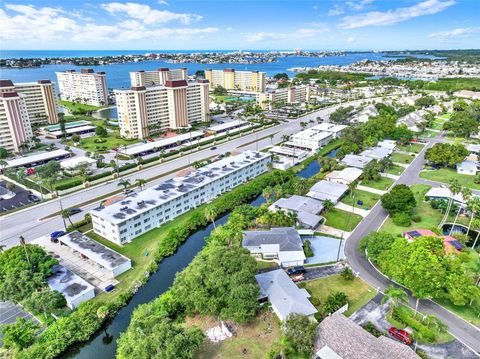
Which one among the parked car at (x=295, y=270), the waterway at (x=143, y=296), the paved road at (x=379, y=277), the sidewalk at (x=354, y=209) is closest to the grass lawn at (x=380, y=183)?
the paved road at (x=379, y=277)

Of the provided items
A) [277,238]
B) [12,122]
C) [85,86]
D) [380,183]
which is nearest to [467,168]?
[380,183]

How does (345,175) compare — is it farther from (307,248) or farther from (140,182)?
(140,182)

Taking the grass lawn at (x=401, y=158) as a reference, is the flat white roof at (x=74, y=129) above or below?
above

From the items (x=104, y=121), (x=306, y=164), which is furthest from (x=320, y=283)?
(x=104, y=121)

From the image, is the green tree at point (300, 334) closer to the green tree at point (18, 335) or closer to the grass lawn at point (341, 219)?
the green tree at point (18, 335)

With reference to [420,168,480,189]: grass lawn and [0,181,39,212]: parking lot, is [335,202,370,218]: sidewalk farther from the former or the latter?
[0,181,39,212]: parking lot

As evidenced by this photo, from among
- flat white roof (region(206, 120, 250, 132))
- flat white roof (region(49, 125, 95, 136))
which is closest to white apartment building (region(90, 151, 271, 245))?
flat white roof (region(206, 120, 250, 132))

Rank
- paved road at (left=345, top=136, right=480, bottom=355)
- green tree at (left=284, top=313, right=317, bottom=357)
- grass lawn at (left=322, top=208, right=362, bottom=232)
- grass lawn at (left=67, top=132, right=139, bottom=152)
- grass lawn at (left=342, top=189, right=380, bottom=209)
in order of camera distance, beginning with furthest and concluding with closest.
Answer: grass lawn at (left=67, top=132, right=139, bottom=152), grass lawn at (left=342, top=189, right=380, bottom=209), grass lawn at (left=322, top=208, right=362, bottom=232), paved road at (left=345, top=136, right=480, bottom=355), green tree at (left=284, top=313, right=317, bottom=357)
